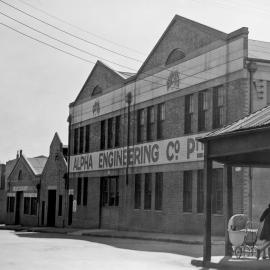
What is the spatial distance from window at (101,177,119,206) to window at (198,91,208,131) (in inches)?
397

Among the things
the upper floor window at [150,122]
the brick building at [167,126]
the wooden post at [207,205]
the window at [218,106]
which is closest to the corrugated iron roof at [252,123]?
the wooden post at [207,205]

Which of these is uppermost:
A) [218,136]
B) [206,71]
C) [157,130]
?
[206,71]

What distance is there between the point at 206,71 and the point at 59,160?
21706mm

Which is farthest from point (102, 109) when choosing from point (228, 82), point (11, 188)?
→ point (11, 188)

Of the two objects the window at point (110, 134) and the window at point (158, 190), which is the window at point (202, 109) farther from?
the window at point (110, 134)

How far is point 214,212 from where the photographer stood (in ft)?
86.3

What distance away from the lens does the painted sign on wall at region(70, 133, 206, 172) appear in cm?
2844

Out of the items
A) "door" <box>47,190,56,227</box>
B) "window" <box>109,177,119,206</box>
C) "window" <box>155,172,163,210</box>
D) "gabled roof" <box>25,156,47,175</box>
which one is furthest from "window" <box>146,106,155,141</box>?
"gabled roof" <box>25,156,47,175</box>

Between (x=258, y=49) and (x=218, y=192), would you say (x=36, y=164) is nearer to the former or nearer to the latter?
(x=218, y=192)

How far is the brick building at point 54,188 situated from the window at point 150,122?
43.8 ft

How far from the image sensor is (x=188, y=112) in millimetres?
29203

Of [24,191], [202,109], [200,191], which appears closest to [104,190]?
[200,191]

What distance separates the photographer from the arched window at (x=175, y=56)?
3031cm

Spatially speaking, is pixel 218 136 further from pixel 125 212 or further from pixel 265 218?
pixel 125 212
